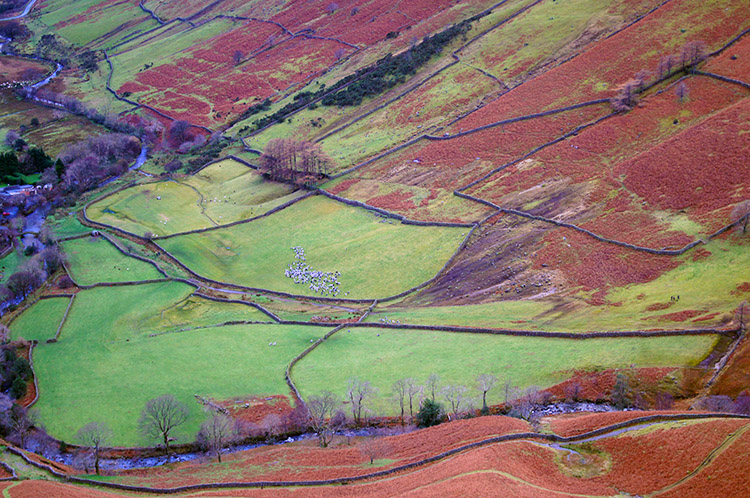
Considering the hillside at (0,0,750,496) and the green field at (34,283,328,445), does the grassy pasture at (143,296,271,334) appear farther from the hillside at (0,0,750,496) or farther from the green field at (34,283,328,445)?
the green field at (34,283,328,445)

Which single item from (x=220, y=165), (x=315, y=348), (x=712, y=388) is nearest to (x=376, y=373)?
(x=315, y=348)

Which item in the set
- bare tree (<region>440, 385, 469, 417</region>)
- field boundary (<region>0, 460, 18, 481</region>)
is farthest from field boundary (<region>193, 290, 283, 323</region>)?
field boundary (<region>0, 460, 18, 481</region>)

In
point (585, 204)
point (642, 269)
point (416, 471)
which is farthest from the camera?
point (585, 204)

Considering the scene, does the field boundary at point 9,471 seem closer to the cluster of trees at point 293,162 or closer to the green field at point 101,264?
the green field at point 101,264

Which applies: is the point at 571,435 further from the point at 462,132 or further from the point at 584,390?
the point at 462,132

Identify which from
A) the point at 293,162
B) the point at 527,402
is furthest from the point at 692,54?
the point at 527,402

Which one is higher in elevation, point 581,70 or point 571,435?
point 581,70
